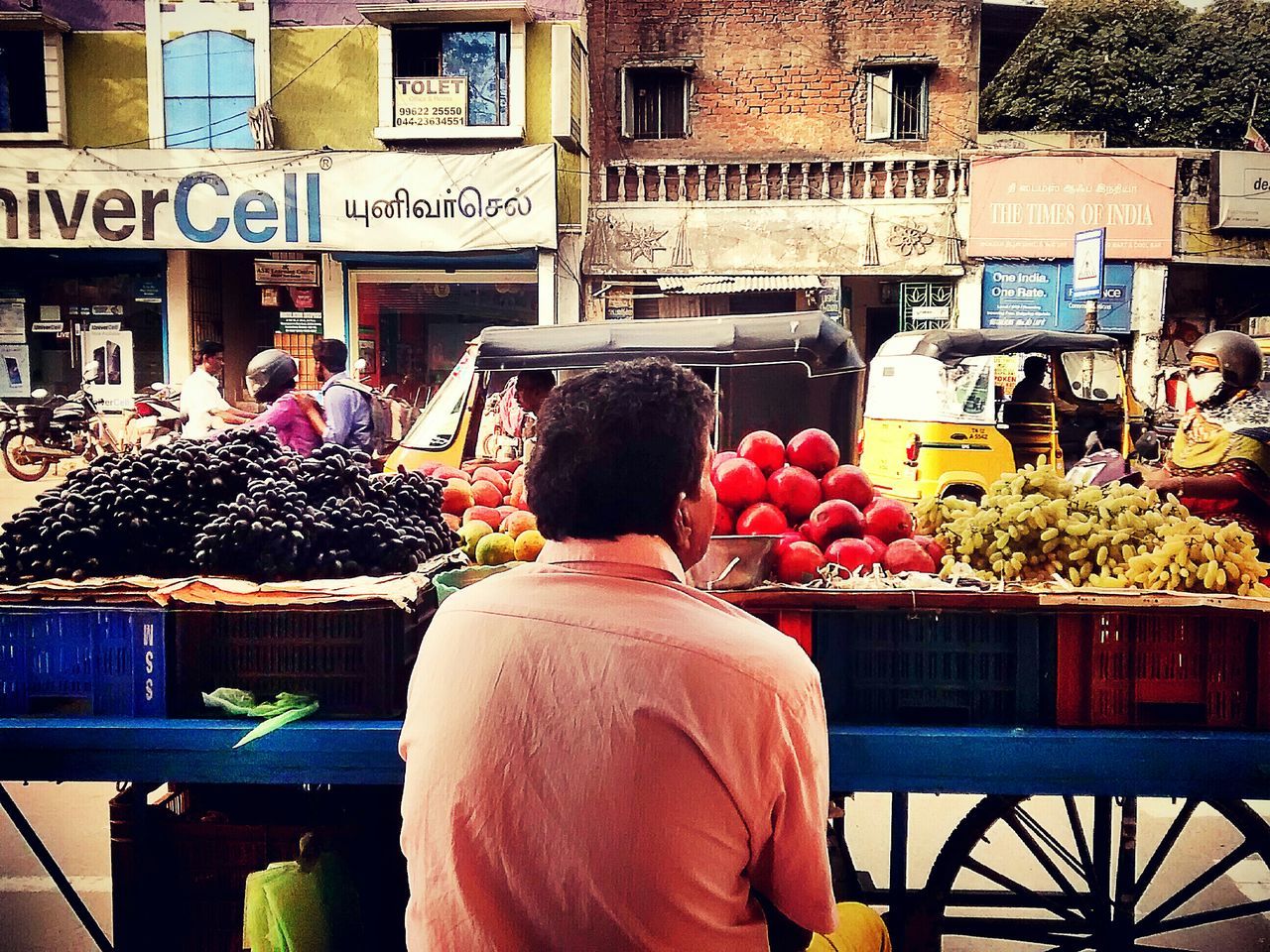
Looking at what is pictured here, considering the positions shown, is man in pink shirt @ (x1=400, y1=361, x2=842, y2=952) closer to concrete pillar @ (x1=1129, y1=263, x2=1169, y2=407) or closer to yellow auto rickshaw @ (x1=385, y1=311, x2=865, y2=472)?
yellow auto rickshaw @ (x1=385, y1=311, x2=865, y2=472)

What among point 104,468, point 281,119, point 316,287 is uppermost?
point 281,119

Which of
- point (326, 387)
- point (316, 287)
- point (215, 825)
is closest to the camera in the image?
point (215, 825)

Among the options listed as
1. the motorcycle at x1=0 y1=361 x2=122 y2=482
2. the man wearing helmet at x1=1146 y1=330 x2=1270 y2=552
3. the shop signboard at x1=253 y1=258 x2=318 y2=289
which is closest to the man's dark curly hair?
the man wearing helmet at x1=1146 y1=330 x2=1270 y2=552

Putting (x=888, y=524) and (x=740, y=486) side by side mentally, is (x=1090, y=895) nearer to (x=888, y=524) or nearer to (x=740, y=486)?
(x=888, y=524)

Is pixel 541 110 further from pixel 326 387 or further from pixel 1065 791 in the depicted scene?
pixel 1065 791

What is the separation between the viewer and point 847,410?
7.29 metres

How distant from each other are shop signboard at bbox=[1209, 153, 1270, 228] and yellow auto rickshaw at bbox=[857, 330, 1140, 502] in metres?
5.21

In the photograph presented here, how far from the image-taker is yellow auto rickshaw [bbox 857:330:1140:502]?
7.71m

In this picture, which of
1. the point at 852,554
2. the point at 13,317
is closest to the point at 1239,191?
the point at 852,554

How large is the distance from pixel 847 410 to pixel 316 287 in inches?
318

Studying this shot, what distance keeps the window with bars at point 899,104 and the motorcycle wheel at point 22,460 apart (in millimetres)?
10524

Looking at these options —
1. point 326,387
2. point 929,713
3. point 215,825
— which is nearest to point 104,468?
point 215,825

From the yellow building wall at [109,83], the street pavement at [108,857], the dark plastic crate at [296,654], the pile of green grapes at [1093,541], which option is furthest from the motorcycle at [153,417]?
the pile of green grapes at [1093,541]

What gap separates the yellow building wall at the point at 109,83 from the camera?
12.0 meters
